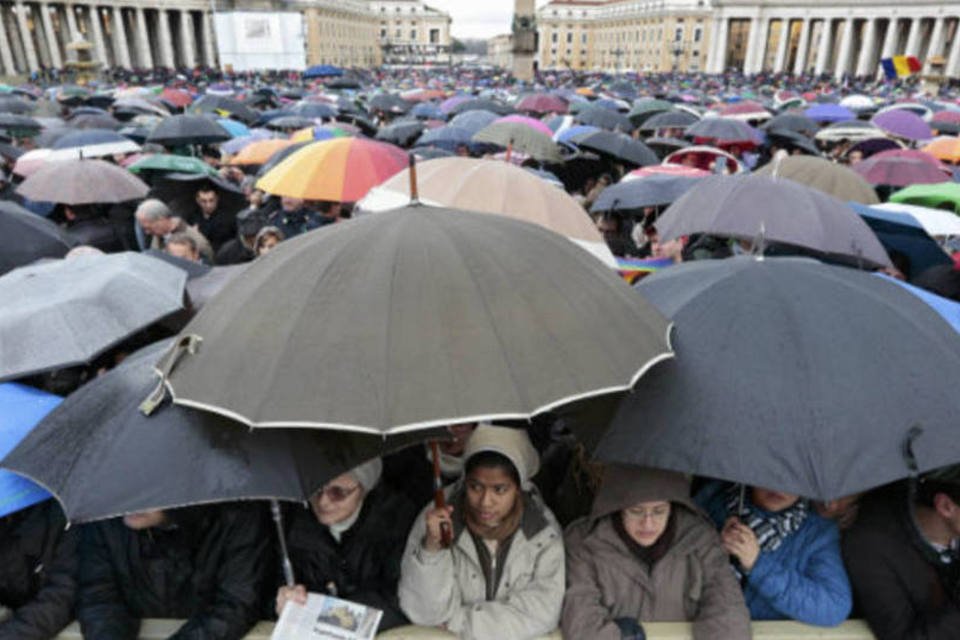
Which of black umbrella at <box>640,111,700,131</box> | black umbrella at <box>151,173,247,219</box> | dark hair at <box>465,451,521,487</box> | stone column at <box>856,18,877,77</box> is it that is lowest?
dark hair at <box>465,451,521,487</box>

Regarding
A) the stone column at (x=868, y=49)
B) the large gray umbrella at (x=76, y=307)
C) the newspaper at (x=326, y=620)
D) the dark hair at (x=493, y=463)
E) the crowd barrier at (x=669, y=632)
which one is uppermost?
the stone column at (x=868, y=49)

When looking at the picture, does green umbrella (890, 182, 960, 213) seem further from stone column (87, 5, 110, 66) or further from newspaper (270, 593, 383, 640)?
stone column (87, 5, 110, 66)

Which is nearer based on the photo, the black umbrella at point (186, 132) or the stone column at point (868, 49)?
the black umbrella at point (186, 132)

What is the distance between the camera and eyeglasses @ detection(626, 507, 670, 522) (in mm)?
2597

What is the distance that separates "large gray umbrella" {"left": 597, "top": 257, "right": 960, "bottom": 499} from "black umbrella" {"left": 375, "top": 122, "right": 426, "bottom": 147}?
431 inches

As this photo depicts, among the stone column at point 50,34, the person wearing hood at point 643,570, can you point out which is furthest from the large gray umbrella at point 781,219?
the stone column at point 50,34

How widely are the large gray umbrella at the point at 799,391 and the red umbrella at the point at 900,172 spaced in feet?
19.7

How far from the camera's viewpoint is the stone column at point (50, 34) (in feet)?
188

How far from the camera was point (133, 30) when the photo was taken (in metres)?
67.6

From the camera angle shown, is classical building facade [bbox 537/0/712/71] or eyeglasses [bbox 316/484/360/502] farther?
classical building facade [bbox 537/0/712/71]

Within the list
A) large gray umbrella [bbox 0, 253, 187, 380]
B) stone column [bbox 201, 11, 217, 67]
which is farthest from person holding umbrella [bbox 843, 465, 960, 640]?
stone column [bbox 201, 11, 217, 67]

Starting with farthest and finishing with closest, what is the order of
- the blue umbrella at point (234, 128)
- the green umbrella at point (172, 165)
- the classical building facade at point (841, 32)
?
the classical building facade at point (841, 32) → the blue umbrella at point (234, 128) → the green umbrella at point (172, 165)

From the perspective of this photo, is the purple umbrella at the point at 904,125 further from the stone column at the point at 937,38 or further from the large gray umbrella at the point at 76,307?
the stone column at the point at 937,38

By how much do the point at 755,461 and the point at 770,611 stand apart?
112 cm
